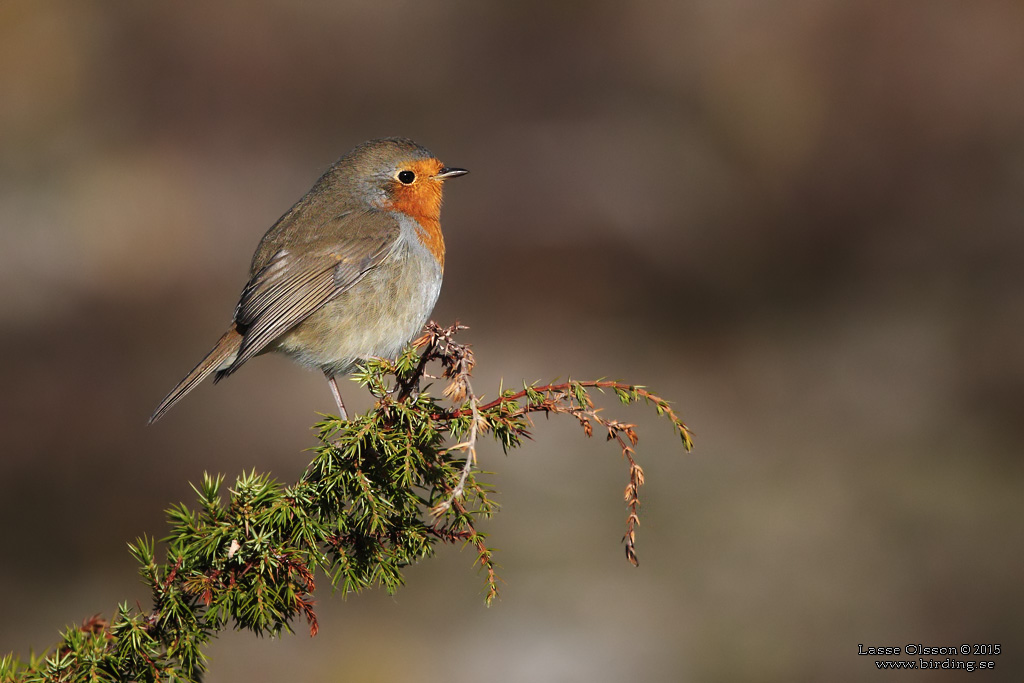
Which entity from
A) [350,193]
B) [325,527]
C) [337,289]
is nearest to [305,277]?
[337,289]

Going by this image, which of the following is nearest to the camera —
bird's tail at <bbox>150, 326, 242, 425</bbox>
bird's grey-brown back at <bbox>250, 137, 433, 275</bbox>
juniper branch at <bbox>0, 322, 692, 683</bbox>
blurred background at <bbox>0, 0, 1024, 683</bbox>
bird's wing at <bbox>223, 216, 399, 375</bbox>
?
juniper branch at <bbox>0, 322, 692, 683</bbox>

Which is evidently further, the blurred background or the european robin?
the blurred background

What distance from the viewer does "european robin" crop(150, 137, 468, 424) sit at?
3639 mm

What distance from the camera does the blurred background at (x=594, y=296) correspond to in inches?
Answer: 267

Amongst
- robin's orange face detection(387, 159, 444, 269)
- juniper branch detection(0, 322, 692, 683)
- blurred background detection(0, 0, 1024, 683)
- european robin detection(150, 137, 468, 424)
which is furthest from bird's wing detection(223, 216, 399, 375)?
blurred background detection(0, 0, 1024, 683)

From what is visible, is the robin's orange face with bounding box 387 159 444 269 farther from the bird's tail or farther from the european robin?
the bird's tail

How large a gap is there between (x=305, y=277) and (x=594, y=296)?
5.38 metres

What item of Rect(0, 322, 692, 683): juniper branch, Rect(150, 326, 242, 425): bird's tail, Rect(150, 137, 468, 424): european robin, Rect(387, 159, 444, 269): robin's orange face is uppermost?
Rect(387, 159, 444, 269): robin's orange face

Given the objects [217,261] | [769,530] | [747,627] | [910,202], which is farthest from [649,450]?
[217,261]

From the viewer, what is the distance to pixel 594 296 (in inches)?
349

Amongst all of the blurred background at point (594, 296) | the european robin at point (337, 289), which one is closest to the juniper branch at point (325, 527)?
the european robin at point (337, 289)

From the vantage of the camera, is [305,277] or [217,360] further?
[305,277]

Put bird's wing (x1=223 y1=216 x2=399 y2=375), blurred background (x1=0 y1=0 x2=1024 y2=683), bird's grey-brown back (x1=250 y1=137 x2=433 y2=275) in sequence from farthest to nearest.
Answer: blurred background (x1=0 y1=0 x2=1024 y2=683), bird's grey-brown back (x1=250 y1=137 x2=433 y2=275), bird's wing (x1=223 y1=216 x2=399 y2=375)

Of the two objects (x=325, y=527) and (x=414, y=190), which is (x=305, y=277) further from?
(x=325, y=527)
